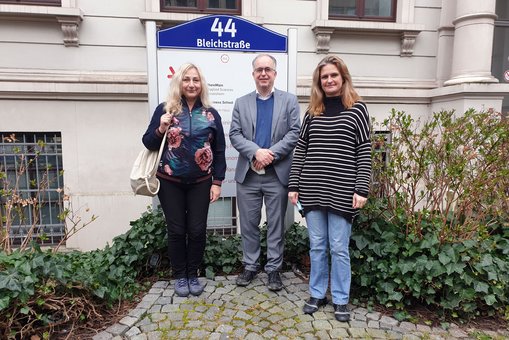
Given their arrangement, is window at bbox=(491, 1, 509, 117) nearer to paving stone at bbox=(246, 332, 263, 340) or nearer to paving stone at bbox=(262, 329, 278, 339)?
paving stone at bbox=(262, 329, 278, 339)

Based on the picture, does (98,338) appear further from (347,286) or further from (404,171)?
(404,171)

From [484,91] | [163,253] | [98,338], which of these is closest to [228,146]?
[163,253]

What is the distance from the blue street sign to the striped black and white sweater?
1.40m

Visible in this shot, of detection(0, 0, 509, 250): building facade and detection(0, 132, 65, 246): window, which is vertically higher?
detection(0, 0, 509, 250): building facade

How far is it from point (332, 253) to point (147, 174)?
1648mm

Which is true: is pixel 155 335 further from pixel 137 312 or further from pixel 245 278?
pixel 245 278

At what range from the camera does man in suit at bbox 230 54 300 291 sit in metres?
3.20

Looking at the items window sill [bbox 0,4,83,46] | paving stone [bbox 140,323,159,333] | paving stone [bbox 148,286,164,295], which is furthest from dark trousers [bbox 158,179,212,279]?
window sill [bbox 0,4,83,46]

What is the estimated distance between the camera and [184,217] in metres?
3.21

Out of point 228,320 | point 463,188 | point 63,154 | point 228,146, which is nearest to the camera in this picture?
point 228,320

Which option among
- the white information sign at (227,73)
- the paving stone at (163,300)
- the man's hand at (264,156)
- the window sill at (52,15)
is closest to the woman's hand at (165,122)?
the man's hand at (264,156)

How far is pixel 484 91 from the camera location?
5.76 meters

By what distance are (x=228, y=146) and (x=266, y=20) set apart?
2.97 meters

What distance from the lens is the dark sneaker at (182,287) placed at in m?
3.24
